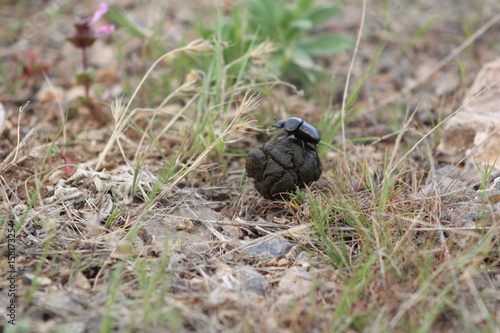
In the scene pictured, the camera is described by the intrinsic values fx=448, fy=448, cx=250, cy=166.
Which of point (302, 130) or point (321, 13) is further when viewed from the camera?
point (321, 13)

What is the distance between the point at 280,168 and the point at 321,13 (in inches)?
102

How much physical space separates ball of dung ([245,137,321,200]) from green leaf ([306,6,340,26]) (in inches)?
92.3

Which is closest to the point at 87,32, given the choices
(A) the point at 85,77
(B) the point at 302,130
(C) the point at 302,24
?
(A) the point at 85,77

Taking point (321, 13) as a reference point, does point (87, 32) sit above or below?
below

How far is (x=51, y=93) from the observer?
4.41 m

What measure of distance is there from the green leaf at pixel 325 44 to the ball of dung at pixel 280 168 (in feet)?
7.27

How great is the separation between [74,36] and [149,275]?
8.60 ft

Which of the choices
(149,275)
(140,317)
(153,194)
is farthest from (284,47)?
(140,317)

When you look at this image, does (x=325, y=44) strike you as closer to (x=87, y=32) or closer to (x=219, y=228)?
(x=87, y=32)

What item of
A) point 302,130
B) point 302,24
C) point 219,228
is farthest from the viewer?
point 302,24

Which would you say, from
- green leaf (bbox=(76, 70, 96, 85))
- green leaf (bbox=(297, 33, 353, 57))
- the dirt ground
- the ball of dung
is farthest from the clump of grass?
the ball of dung

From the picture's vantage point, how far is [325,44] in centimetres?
489

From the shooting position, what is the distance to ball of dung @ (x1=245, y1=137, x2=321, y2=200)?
9.47 ft

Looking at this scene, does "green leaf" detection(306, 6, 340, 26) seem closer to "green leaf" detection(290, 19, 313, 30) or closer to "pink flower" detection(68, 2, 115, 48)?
"green leaf" detection(290, 19, 313, 30)
